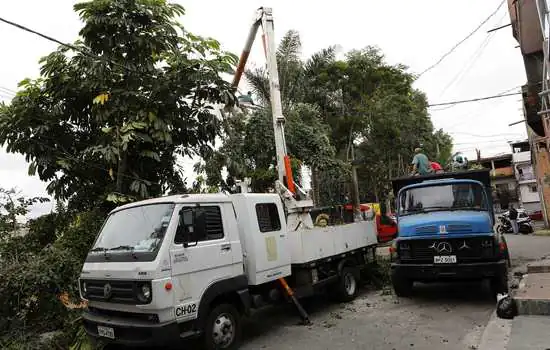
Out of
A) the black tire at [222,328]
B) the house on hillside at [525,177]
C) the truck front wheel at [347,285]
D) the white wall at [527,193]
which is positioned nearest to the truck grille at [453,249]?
the truck front wheel at [347,285]

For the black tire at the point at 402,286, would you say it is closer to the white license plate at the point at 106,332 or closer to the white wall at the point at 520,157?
the white license plate at the point at 106,332

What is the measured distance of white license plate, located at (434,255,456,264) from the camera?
24.9ft

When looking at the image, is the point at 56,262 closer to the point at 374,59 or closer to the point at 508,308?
the point at 508,308

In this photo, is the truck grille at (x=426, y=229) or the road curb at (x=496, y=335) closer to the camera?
the road curb at (x=496, y=335)

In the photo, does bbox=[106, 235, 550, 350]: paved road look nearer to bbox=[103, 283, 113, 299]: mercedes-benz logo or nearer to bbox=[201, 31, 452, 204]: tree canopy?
bbox=[103, 283, 113, 299]: mercedes-benz logo

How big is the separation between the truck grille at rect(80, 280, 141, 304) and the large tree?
273 cm

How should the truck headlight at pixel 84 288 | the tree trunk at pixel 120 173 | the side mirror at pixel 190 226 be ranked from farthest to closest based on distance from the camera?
1. the tree trunk at pixel 120 173
2. the truck headlight at pixel 84 288
3. the side mirror at pixel 190 226

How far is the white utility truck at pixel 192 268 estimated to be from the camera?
5117mm

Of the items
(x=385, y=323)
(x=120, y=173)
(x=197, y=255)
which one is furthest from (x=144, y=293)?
(x=120, y=173)

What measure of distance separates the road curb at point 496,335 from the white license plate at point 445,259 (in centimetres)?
143

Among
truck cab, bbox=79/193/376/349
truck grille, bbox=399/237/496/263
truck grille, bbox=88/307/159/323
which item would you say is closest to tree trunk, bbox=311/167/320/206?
truck grille, bbox=399/237/496/263

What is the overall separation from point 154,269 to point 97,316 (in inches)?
52.4

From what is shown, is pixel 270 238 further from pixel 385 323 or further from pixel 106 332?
pixel 106 332

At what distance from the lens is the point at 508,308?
20.4 feet
